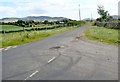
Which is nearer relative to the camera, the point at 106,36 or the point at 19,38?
the point at 106,36

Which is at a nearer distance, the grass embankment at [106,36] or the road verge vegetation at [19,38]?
the grass embankment at [106,36]

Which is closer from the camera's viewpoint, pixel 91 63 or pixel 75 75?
pixel 75 75

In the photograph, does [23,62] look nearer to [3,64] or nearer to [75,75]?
[3,64]

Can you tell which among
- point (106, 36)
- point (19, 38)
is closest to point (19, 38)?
point (19, 38)

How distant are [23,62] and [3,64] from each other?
1.07 m

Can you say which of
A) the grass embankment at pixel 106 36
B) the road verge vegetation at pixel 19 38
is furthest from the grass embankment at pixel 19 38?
the grass embankment at pixel 106 36

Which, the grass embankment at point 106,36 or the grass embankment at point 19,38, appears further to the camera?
the grass embankment at point 19,38

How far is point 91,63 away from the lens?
556 inches

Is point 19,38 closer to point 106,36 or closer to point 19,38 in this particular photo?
point 19,38

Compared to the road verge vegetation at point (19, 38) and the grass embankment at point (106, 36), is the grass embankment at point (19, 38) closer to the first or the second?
the road verge vegetation at point (19, 38)

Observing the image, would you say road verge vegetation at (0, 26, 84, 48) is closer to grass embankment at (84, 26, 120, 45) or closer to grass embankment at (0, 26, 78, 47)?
grass embankment at (0, 26, 78, 47)

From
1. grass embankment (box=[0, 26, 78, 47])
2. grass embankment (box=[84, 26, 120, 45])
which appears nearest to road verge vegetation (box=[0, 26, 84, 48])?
grass embankment (box=[0, 26, 78, 47])

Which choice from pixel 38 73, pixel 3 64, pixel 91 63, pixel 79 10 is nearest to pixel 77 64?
pixel 91 63

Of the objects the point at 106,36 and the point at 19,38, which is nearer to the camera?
the point at 106,36
